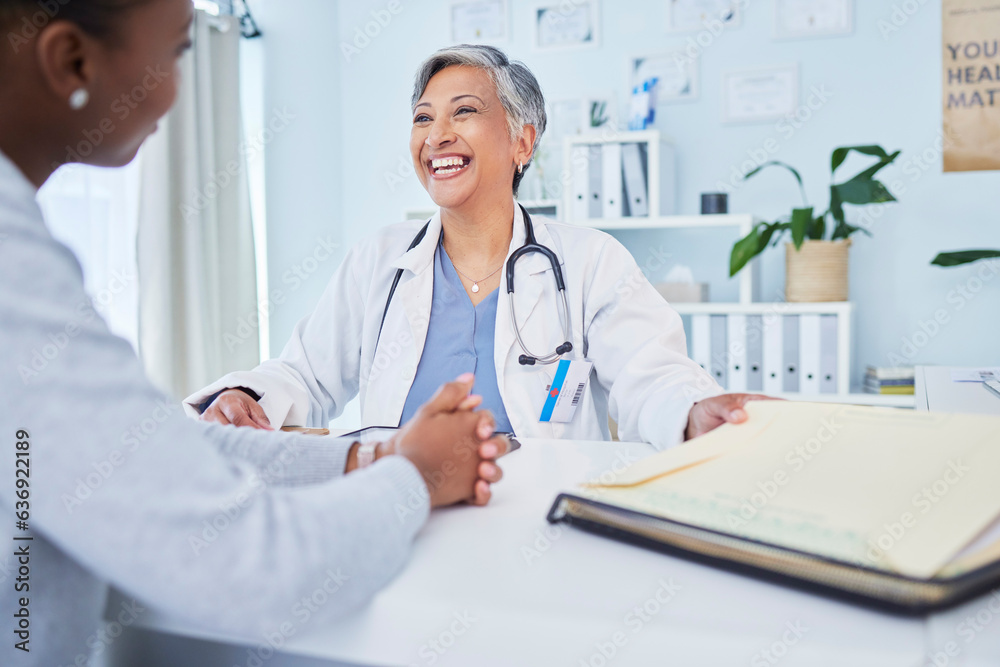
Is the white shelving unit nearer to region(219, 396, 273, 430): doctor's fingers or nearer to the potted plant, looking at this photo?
the potted plant

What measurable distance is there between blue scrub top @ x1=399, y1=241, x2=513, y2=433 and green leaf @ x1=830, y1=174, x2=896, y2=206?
144 centimetres

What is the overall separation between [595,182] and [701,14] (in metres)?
0.79

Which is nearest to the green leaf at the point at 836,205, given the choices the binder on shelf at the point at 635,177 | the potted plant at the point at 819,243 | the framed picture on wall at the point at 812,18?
the potted plant at the point at 819,243

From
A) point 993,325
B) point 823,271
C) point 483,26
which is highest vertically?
point 483,26

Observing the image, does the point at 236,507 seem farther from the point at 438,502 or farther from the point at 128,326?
the point at 128,326

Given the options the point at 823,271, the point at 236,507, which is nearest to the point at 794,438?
the point at 236,507

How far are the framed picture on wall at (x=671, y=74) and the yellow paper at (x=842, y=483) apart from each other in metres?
2.44

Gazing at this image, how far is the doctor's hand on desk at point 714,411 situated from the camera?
853mm

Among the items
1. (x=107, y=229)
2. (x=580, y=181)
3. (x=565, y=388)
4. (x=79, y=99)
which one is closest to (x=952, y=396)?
(x=565, y=388)

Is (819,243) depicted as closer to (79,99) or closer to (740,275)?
(740,275)

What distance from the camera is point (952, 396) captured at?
133cm

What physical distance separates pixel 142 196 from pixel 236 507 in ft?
7.26

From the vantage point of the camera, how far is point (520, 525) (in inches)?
23.5

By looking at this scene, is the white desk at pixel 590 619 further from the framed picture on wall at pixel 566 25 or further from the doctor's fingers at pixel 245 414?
the framed picture on wall at pixel 566 25
